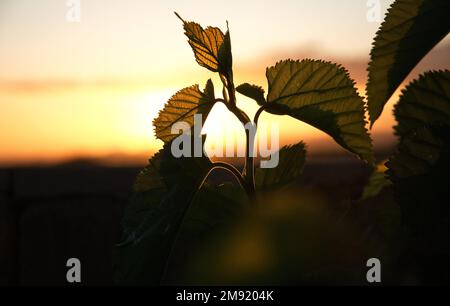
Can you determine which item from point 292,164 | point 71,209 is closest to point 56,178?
point 71,209

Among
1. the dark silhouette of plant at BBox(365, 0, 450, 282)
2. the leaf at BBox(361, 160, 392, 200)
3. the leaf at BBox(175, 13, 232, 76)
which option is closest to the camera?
the dark silhouette of plant at BBox(365, 0, 450, 282)

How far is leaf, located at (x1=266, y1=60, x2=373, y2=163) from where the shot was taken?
495 millimetres

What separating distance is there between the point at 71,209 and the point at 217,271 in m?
3.18

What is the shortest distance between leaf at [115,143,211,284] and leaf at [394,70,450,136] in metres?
0.16

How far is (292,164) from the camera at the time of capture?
0.56 metres

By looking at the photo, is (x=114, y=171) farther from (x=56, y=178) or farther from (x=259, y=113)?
(x=259, y=113)

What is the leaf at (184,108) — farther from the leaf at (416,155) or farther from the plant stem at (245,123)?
the leaf at (416,155)

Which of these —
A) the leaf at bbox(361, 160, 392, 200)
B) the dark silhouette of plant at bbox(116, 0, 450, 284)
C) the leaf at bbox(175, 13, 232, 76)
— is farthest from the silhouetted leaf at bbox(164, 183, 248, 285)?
the leaf at bbox(361, 160, 392, 200)

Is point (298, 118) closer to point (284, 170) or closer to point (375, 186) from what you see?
point (284, 170)

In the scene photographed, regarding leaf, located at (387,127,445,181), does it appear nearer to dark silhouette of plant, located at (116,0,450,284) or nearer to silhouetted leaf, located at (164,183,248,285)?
dark silhouette of plant, located at (116,0,450,284)

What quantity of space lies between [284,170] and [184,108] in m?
0.11

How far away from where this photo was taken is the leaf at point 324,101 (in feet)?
1.62
